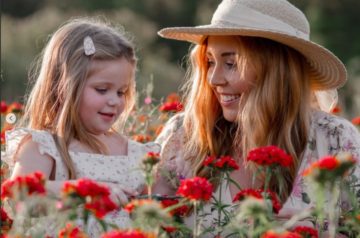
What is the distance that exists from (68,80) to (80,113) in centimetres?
12

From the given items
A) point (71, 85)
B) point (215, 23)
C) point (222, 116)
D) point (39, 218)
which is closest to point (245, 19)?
point (215, 23)

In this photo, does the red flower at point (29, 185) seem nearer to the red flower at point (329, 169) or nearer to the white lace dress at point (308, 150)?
the red flower at point (329, 169)

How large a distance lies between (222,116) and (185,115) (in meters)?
0.16

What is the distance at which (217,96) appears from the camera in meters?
4.10

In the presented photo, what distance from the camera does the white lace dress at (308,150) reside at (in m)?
3.84

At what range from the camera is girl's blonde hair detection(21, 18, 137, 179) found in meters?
3.64

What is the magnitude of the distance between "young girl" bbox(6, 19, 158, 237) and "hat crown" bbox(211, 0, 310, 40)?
0.47m

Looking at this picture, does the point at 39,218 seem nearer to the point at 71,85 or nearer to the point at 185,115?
the point at 71,85

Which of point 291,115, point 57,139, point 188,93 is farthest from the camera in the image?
point 188,93

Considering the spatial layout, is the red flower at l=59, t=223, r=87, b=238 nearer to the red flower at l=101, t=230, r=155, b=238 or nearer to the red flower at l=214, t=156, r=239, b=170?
the red flower at l=101, t=230, r=155, b=238

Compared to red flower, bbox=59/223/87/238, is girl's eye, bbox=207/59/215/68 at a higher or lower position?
higher

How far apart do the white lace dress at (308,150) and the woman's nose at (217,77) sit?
0.35m

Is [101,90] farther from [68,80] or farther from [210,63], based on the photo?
[210,63]

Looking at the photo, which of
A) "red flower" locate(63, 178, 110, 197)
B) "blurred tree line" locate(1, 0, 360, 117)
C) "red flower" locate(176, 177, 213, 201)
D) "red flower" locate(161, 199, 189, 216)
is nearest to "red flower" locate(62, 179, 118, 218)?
"red flower" locate(63, 178, 110, 197)
